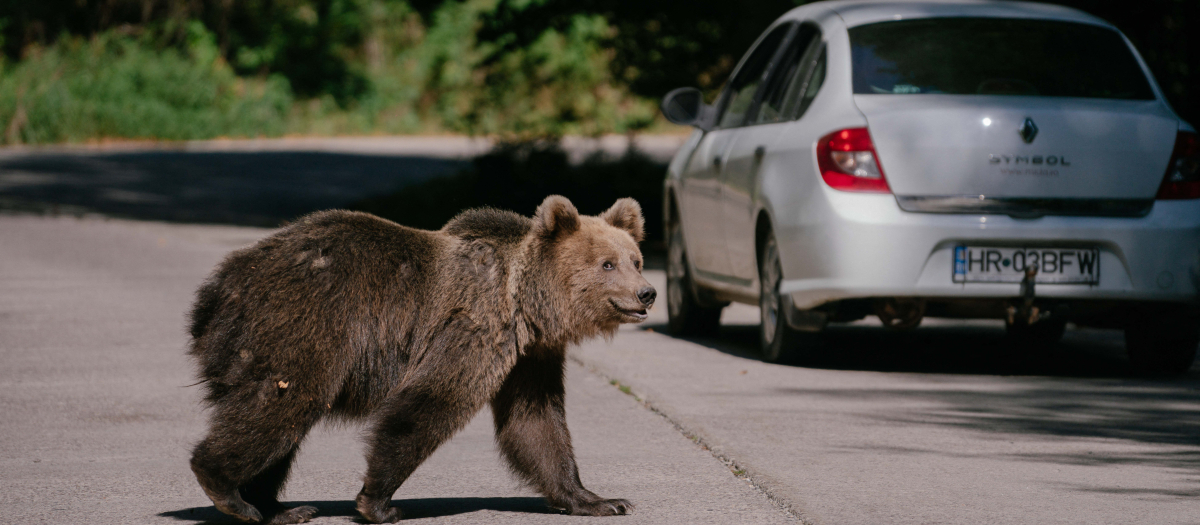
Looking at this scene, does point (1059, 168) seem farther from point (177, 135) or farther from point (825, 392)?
point (177, 135)

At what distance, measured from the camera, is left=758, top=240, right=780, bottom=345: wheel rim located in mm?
8266

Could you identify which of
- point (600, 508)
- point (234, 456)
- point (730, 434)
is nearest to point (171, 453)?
point (234, 456)

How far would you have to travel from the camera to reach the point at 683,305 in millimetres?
9805

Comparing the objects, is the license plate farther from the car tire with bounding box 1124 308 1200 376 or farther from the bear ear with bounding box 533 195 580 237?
the bear ear with bounding box 533 195 580 237

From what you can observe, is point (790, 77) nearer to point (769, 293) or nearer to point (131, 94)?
point (769, 293)

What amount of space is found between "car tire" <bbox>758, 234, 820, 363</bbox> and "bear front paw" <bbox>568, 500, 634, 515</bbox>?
3242 millimetres

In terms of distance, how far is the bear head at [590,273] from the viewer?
4.83 meters

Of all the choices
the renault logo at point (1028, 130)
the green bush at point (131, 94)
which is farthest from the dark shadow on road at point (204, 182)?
the renault logo at point (1028, 130)

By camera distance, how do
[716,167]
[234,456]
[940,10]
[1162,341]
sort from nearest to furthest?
1. [234,456]
2. [1162,341]
3. [940,10]
4. [716,167]

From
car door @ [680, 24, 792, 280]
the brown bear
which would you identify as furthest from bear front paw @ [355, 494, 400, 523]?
car door @ [680, 24, 792, 280]

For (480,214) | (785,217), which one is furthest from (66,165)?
(480,214)

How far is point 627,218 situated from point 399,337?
0.92 meters

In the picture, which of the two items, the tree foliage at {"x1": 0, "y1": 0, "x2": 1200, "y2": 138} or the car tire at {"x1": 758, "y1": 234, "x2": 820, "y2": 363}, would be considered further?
the tree foliage at {"x1": 0, "y1": 0, "x2": 1200, "y2": 138}

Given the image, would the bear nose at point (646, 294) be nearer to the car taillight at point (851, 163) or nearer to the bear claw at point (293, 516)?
the bear claw at point (293, 516)
